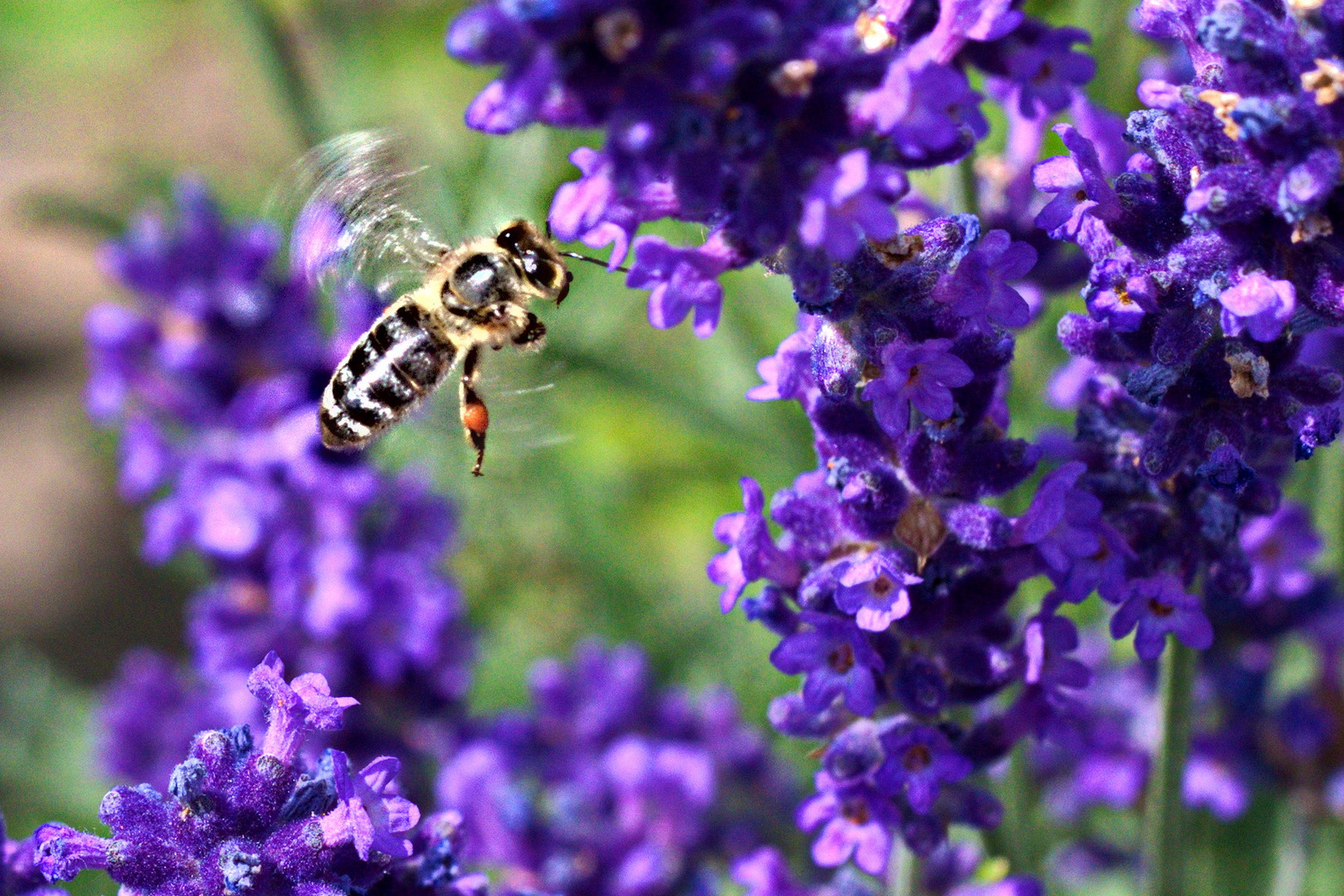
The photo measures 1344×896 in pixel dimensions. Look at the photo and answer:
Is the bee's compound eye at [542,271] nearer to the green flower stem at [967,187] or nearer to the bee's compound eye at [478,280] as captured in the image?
the bee's compound eye at [478,280]

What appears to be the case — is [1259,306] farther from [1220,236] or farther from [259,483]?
[259,483]

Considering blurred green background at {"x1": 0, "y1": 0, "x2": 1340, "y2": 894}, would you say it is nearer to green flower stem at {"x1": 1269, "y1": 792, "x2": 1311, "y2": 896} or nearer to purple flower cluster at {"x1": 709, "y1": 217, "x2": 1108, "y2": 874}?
green flower stem at {"x1": 1269, "y1": 792, "x2": 1311, "y2": 896}

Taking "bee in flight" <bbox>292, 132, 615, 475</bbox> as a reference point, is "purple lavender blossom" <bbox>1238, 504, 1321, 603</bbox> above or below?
below

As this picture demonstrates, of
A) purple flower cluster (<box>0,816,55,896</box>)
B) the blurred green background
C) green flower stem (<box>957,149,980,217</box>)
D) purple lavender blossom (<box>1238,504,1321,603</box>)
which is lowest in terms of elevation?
purple lavender blossom (<box>1238,504,1321,603</box>)

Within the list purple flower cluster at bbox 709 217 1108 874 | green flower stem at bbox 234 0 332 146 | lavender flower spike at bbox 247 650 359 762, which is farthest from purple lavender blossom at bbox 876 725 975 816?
green flower stem at bbox 234 0 332 146

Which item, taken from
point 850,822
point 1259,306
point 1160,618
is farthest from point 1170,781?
point 1259,306

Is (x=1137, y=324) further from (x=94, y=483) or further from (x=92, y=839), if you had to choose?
(x=94, y=483)

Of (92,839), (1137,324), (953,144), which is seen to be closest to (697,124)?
(953,144)

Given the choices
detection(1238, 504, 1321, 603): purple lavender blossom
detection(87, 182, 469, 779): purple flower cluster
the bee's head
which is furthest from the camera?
detection(87, 182, 469, 779): purple flower cluster
